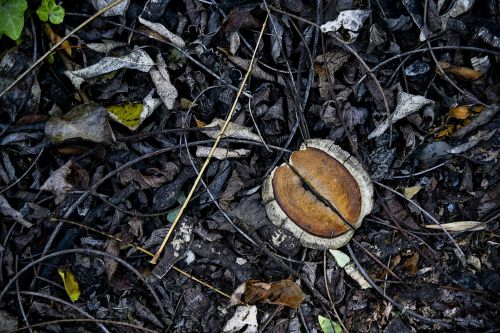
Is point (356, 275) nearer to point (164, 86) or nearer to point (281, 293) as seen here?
point (281, 293)

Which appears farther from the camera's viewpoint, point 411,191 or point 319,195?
point 411,191

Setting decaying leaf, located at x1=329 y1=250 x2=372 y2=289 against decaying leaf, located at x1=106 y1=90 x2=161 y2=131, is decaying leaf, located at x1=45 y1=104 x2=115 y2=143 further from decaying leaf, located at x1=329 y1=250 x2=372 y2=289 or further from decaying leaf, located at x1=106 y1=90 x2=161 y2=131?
decaying leaf, located at x1=329 y1=250 x2=372 y2=289

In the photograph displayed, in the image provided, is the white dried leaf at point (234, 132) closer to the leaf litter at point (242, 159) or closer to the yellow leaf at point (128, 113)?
the leaf litter at point (242, 159)

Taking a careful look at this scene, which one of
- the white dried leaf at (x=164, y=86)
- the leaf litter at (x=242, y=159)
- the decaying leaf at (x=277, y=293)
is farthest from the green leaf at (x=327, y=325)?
the white dried leaf at (x=164, y=86)

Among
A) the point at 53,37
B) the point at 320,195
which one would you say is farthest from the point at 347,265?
the point at 53,37

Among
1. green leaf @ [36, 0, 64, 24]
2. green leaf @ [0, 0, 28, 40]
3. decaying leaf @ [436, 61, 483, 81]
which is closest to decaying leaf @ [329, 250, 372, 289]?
decaying leaf @ [436, 61, 483, 81]

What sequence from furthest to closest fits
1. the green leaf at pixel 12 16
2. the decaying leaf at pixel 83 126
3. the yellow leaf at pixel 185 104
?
1. the yellow leaf at pixel 185 104
2. the decaying leaf at pixel 83 126
3. the green leaf at pixel 12 16
